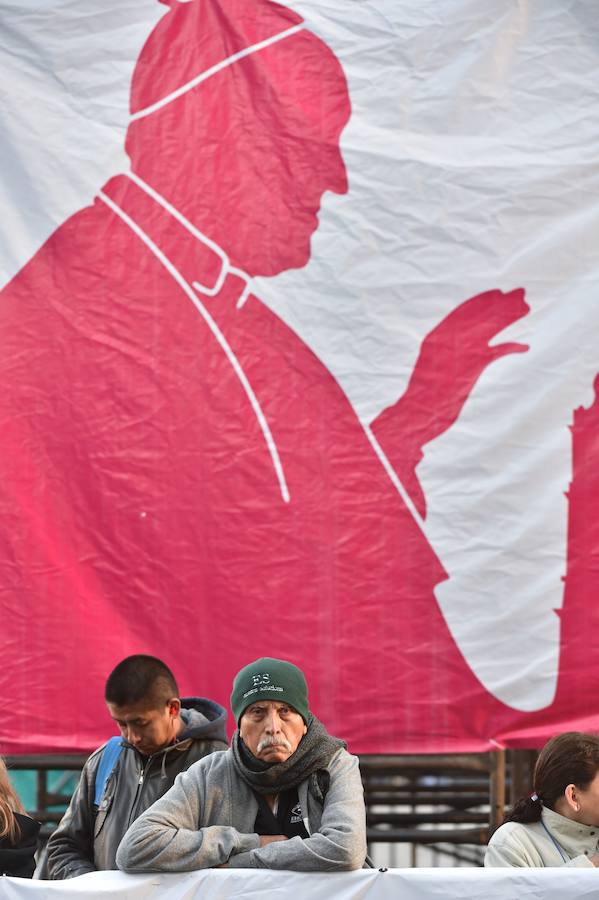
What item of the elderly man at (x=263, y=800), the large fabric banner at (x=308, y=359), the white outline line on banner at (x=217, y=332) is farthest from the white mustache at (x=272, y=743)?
the white outline line on banner at (x=217, y=332)

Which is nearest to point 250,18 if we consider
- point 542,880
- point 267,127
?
point 267,127

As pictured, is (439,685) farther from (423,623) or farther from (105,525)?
(105,525)

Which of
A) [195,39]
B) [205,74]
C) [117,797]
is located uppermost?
[195,39]

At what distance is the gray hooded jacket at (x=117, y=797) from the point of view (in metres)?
3.50

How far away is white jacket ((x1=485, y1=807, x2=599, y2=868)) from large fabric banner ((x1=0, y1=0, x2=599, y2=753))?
32.9 inches

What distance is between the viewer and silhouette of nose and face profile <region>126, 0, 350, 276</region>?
432cm

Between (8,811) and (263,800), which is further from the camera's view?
(8,811)

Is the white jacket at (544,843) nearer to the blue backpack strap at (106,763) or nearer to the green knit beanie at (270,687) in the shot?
the green knit beanie at (270,687)

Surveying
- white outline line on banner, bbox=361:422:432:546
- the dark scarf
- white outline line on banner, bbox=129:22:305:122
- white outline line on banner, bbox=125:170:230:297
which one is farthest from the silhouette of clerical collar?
the dark scarf

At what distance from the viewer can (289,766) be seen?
2.94 m

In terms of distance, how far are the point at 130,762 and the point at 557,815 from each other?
3.88 feet

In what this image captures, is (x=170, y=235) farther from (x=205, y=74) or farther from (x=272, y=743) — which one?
(x=272, y=743)

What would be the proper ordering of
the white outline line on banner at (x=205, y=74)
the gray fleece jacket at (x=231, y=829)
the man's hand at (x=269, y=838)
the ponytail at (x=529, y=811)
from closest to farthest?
the gray fleece jacket at (x=231, y=829)
the man's hand at (x=269, y=838)
the ponytail at (x=529, y=811)
the white outline line on banner at (x=205, y=74)

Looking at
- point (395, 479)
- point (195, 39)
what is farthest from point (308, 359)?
point (195, 39)
